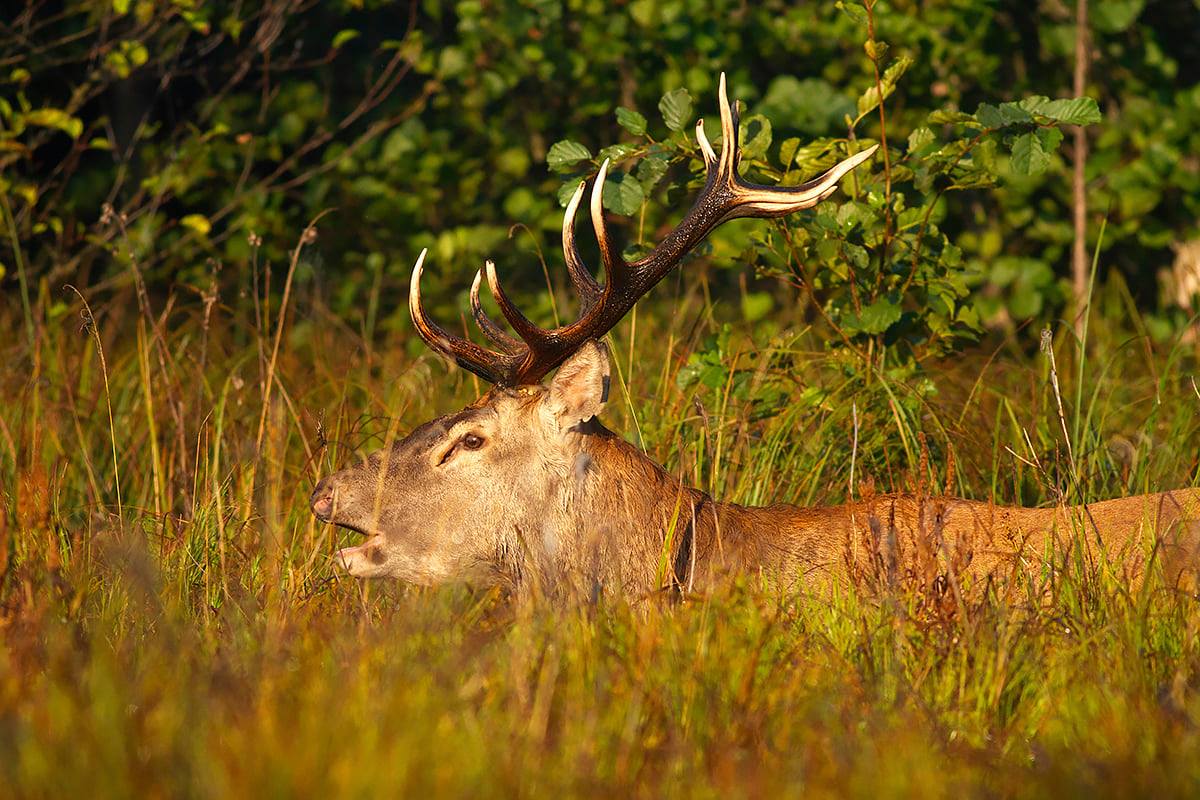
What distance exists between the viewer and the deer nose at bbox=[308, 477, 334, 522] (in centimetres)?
402

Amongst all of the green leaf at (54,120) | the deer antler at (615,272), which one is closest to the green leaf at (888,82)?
the deer antler at (615,272)

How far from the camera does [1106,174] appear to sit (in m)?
7.77

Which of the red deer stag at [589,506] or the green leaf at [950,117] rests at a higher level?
the green leaf at [950,117]

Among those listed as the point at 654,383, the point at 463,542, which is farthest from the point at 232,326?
the point at 463,542

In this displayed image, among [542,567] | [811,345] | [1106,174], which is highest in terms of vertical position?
[1106,174]

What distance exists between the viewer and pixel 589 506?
4.07 m

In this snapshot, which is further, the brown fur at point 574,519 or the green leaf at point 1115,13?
the green leaf at point 1115,13

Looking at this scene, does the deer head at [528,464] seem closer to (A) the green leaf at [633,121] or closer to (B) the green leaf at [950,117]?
(A) the green leaf at [633,121]

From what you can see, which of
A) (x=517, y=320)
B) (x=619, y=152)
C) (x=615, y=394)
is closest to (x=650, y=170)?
(x=619, y=152)

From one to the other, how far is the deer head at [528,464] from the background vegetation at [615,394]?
0.56ft

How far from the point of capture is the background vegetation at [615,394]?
8.39 feet

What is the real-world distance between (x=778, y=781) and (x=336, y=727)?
67cm

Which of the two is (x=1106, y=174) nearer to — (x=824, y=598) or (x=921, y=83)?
(x=921, y=83)

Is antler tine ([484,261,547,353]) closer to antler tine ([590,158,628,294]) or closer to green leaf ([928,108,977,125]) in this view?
antler tine ([590,158,628,294])
